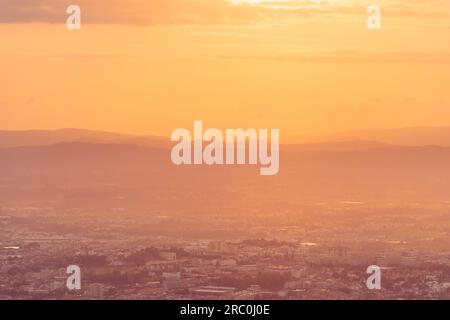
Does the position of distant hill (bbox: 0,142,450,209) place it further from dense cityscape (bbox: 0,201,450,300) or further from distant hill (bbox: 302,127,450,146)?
dense cityscape (bbox: 0,201,450,300)

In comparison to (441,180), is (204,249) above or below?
below

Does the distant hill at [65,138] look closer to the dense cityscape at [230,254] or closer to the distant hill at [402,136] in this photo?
the dense cityscape at [230,254]

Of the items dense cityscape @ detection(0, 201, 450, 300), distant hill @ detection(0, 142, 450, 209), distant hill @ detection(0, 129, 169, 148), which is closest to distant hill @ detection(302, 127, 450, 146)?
distant hill @ detection(0, 142, 450, 209)

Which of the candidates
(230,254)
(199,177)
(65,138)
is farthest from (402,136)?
(65,138)

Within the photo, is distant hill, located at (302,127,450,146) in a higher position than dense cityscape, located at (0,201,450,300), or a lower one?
higher

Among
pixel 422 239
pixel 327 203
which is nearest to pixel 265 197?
pixel 327 203

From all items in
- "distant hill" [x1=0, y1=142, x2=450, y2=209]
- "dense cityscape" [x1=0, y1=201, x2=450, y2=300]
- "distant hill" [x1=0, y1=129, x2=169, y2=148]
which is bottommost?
"dense cityscape" [x1=0, y1=201, x2=450, y2=300]
